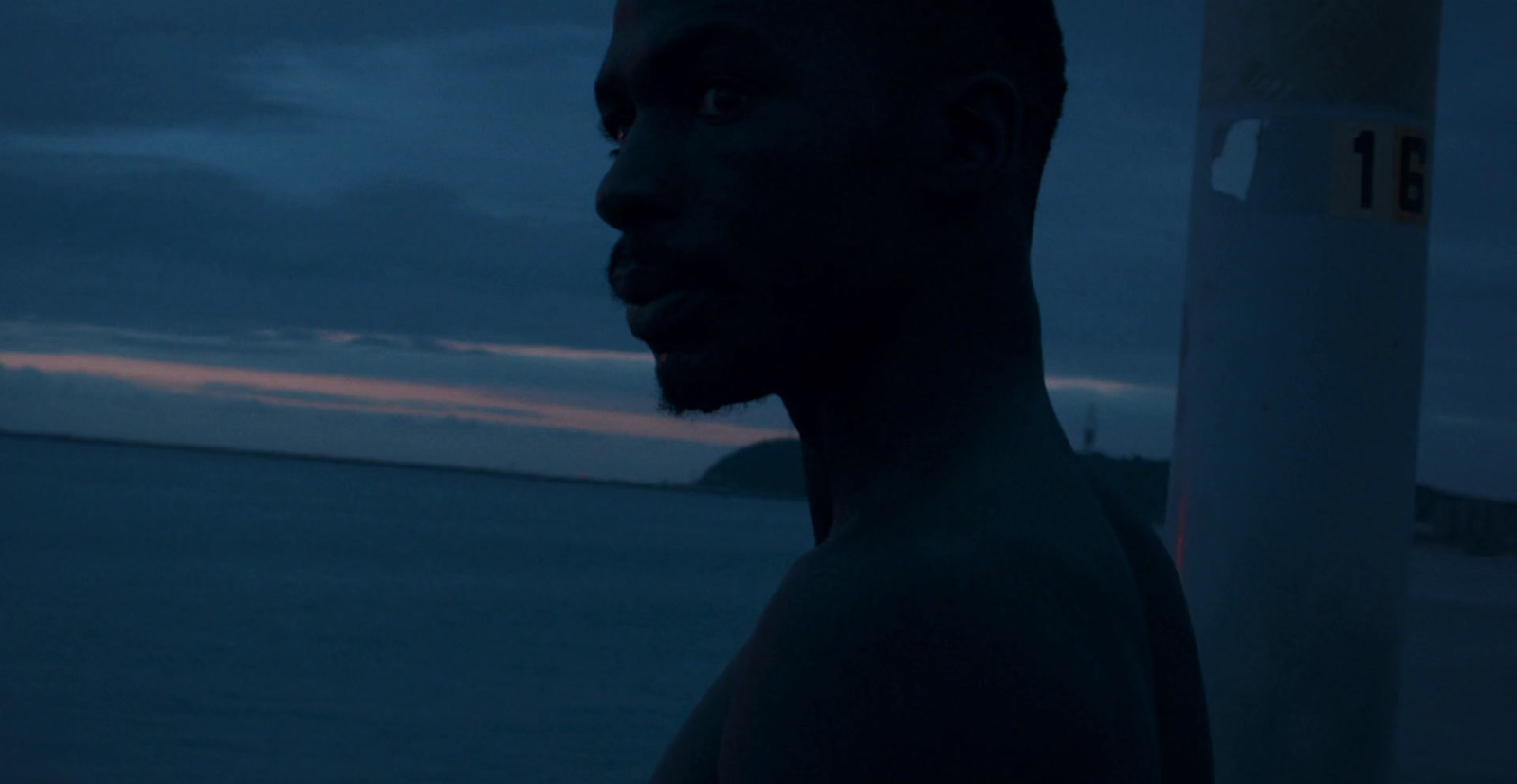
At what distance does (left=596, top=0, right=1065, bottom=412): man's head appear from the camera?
1862 mm

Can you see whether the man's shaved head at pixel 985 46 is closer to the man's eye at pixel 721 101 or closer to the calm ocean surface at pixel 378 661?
the man's eye at pixel 721 101

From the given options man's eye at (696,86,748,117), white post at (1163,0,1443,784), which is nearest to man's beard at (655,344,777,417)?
man's eye at (696,86,748,117)

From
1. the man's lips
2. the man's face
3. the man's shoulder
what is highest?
the man's face

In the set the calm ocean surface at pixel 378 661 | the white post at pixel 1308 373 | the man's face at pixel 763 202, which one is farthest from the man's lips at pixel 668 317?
the calm ocean surface at pixel 378 661

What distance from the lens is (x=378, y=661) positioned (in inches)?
1975

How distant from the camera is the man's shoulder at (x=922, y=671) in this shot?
1548mm

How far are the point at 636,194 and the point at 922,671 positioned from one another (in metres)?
0.67

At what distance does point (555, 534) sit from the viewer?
14400cm

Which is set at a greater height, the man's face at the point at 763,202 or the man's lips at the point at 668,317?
the man's face at the point at 763,202

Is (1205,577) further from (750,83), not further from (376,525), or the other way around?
(376,525)

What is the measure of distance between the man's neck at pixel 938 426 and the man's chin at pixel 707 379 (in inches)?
4.1

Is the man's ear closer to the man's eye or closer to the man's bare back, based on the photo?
the man's eye

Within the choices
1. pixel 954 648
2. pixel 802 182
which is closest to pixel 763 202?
pixel 802 182

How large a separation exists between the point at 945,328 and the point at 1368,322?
3767 mm
